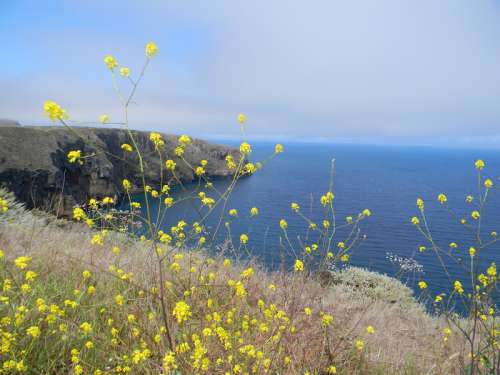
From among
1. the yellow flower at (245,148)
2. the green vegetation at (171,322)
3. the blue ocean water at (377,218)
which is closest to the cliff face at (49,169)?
the blue ocean water at (377,218)

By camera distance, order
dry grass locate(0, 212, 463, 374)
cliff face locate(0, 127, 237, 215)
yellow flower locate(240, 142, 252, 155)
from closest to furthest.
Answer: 1. dry grass locate(0, 212, 463, 374)
2. yellow flower locate(240, 142, 252, 155)
3. cliff face locate(0, 127, 237, 215)

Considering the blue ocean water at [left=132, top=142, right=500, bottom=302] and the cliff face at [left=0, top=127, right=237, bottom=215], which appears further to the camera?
the cliff face at [left=0, top=127, right=237, bottom=215]

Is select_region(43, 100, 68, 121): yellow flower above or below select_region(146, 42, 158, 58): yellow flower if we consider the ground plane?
below

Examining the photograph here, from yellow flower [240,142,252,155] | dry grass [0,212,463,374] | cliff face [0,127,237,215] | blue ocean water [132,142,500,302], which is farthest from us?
cliff face [0,127,237,215]

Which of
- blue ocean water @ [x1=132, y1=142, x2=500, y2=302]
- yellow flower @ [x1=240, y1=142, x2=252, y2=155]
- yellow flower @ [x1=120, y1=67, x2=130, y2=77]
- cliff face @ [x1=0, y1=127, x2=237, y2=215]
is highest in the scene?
yellow flower @ [x1=120, y1=67, x2=130, y2=77]

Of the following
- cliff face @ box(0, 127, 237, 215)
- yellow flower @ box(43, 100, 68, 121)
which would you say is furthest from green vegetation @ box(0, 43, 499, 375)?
cliff face @ box(0, 127, 237, 215)

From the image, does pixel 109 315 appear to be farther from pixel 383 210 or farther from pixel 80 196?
pixel 383 210

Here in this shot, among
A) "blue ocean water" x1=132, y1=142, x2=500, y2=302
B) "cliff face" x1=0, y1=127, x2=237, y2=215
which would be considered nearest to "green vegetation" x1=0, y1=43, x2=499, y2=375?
"blue ocean water" x1=132, y1=142, x2=500, y2=302

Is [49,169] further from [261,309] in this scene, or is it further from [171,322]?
[171,322]

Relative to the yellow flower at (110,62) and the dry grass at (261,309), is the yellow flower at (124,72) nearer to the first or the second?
the yellow flower at (110,62)

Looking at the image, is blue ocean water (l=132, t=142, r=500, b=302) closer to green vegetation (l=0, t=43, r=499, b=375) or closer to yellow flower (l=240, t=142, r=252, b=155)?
green vegetation (l=0, t=43, r=499, b=375)

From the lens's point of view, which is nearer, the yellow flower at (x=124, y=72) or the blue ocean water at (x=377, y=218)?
the yellow flower at (x=124, y=72)

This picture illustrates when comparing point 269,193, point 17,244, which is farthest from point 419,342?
point 269,193

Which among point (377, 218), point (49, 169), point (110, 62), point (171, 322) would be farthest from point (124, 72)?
point (377, 218)
